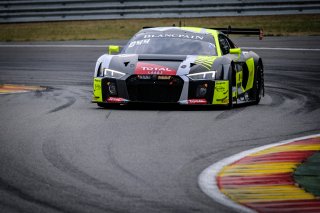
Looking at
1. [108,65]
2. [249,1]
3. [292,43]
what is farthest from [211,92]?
[249,1]

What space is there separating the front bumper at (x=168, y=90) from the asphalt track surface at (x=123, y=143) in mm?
145

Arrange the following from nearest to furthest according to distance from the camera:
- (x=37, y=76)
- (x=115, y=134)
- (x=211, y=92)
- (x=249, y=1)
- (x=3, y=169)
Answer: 1. (x=3, y=169)
2. (x=115, y=134)
3. (x=211, y=92)
4. (x=37, y=76)
5. (x=249, y=1)

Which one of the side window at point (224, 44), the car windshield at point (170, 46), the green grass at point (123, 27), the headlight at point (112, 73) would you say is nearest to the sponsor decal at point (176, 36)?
the car windshield at point (170, 46)

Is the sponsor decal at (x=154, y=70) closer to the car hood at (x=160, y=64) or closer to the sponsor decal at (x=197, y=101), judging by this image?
the car hood at (x=160, y=64)

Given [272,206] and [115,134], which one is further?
[115,134]

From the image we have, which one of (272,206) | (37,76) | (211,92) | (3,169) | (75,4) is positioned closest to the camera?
(272,206)

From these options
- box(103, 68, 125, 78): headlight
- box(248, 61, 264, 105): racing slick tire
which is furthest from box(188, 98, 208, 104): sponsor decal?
box(248, 61, 264, 105): racing slick tire

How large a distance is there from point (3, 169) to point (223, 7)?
19.8 meters

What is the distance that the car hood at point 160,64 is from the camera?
10.9 m

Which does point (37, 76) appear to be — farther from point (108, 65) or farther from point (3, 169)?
point (3, 169)

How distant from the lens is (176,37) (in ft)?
39.8

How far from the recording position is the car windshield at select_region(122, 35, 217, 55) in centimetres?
1180

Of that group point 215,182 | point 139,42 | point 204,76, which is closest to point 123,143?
point 215,182

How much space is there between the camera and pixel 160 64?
11.0m
